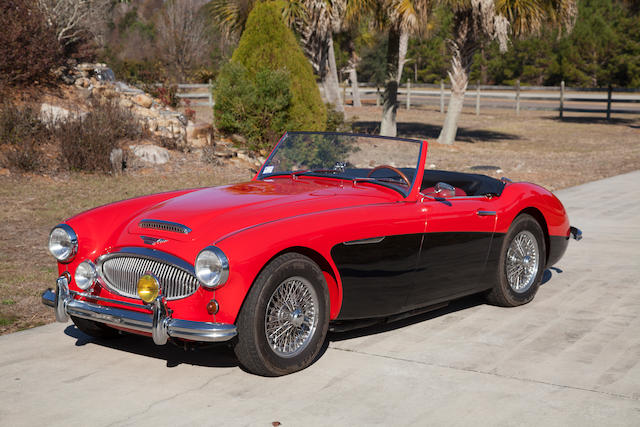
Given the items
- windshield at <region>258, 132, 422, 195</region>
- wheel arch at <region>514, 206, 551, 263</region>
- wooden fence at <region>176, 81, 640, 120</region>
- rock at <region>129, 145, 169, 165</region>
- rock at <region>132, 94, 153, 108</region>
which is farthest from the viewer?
wooden fence at <region>176, 81, 640, 120</region>

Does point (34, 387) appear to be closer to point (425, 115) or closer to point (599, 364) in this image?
point (599, 364)

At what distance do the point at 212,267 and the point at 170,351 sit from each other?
1138 millimetres

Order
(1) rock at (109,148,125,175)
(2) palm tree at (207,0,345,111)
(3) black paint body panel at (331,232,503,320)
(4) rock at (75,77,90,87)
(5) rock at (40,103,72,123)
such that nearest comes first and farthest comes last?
(3) black paint body panel at (331,232,503,320)
(1) rock at (109,148,125,175)
(5) rock at (40,103,72,123)
(4) rock at (75,77,90,87)
(2) palm tree at (207,0,345,111)

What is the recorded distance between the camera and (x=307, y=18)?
837 inches

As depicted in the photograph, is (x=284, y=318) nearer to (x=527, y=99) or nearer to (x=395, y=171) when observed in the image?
(x=395, y=171)

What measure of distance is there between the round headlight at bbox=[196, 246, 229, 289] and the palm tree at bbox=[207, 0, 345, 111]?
14896 mm

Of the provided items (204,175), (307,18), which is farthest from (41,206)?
(307,18)

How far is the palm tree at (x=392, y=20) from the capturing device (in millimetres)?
18875

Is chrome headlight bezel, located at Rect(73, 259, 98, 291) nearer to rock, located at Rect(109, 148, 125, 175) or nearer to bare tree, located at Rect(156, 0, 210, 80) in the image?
rock, located at Rect(109, 148, 125, 175)

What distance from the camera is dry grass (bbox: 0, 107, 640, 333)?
23.1 feet

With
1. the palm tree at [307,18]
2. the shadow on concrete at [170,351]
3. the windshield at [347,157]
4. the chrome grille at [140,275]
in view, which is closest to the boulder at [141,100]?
the palm tree at [307,18]

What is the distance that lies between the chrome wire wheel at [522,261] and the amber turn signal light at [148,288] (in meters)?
2.88

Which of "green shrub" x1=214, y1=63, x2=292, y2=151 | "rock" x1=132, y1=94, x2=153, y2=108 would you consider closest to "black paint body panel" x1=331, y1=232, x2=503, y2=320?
"green shrub" x1=214, y1=63, x2=292, y2=151

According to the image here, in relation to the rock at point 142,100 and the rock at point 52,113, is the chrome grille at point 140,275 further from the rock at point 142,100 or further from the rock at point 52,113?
the rock at point 142,100
